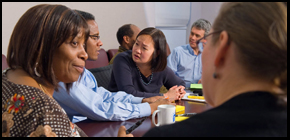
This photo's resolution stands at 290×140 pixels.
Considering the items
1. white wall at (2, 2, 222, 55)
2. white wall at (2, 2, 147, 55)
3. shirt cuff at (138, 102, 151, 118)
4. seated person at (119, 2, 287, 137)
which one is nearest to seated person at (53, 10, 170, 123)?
shirt cuff at (138, 102, 151, 118)

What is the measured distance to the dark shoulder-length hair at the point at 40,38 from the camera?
2.92 feet

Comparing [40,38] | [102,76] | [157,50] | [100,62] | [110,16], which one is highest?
[40,38]

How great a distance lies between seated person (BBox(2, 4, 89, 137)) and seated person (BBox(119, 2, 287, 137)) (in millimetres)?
401

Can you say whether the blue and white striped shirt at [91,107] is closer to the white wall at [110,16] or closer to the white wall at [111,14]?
the white wall at [110,16]

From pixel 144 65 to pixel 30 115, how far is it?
153 centimetres

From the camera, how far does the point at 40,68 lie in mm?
933

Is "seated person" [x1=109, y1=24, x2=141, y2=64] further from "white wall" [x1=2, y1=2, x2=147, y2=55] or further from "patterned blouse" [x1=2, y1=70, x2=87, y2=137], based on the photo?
"patterned blouse" [x1=2, y1=70, x2=87, y2=137]

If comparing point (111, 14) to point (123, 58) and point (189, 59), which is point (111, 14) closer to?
point (189, 59)

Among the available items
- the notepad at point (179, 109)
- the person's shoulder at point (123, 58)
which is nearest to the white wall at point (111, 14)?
the person's shoulder at point (123, 58)

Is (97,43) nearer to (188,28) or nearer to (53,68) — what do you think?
(53,68)

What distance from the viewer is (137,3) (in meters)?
4.31

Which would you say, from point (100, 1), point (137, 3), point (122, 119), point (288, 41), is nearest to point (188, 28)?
point (137, 3)

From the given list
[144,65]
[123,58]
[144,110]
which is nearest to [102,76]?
[123,58]

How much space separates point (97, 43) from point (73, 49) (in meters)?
1.12
